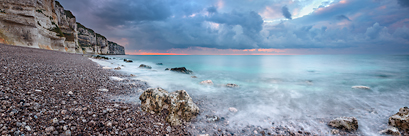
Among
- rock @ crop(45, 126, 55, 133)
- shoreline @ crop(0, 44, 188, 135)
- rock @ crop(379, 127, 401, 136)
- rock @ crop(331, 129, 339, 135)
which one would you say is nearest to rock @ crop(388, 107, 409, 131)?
rock @ crop(379, 127, 401, 136)

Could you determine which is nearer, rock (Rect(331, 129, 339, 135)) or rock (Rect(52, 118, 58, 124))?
rock (Rect(52, 118, 58, 124))

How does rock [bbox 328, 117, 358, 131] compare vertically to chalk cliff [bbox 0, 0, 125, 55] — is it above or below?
below

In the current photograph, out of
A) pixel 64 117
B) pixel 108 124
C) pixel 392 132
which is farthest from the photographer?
pixel 392 132

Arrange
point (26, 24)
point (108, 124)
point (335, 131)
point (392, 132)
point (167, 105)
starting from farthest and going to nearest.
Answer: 1. point (26, 24)
2. point (167, 105)
3. point (335, 131)
4. point (392, 132)
5. point (108, 124)

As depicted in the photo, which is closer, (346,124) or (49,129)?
(49,129)

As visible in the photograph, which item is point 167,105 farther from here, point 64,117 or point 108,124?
point 64,117

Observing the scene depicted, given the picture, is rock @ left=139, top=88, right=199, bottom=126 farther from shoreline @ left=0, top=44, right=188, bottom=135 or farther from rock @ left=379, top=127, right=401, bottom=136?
rock @ left=379, top=127, right=401, bottom=136

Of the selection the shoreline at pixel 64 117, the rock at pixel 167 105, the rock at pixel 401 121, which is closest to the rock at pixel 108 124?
the shoreline at pixel 64 117

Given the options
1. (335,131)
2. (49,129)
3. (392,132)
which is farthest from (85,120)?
(392,132)

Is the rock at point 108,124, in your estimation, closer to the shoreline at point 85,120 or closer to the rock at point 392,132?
the shoreline at point 85,120

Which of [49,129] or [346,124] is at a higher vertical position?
[49,129]

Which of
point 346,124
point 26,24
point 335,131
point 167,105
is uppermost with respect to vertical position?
point 26,24

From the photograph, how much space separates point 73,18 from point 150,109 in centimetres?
6928

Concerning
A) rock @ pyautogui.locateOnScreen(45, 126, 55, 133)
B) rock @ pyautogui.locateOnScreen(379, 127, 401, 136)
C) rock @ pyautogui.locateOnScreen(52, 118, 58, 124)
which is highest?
rock @ pyautogui.locateOnScreen(52, 118, 58, 124)
